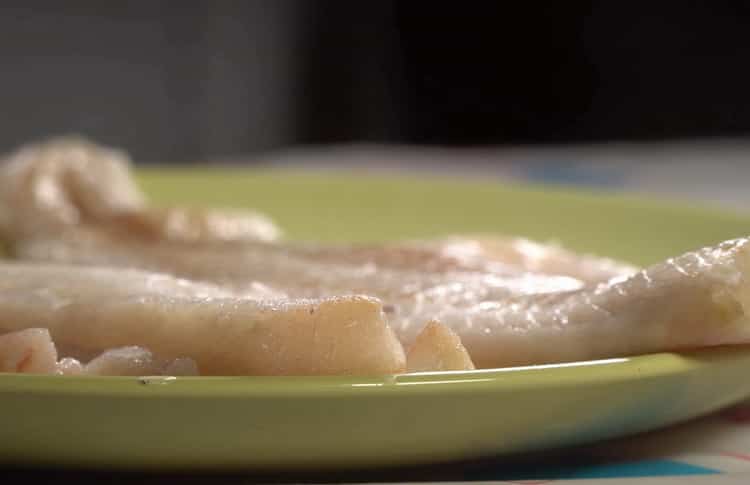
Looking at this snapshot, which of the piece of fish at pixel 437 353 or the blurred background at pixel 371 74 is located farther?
the blurred background at pixel 371 74

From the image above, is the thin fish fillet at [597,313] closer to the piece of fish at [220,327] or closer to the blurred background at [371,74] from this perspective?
the piece of fish at [220,327]

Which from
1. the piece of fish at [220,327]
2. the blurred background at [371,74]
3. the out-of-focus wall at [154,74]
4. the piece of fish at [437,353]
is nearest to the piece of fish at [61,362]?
the piece of fish at [220,327]

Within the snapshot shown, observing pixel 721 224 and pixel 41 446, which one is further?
pixel 721 224

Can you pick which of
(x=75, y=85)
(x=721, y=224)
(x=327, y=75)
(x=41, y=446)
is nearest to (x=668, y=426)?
(x=41, y=446)

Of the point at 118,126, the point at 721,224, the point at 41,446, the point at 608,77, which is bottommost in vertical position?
the point at 41,446

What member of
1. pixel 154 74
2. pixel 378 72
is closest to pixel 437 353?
pixel 154 74

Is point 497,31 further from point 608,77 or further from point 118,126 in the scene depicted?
point 118,126
